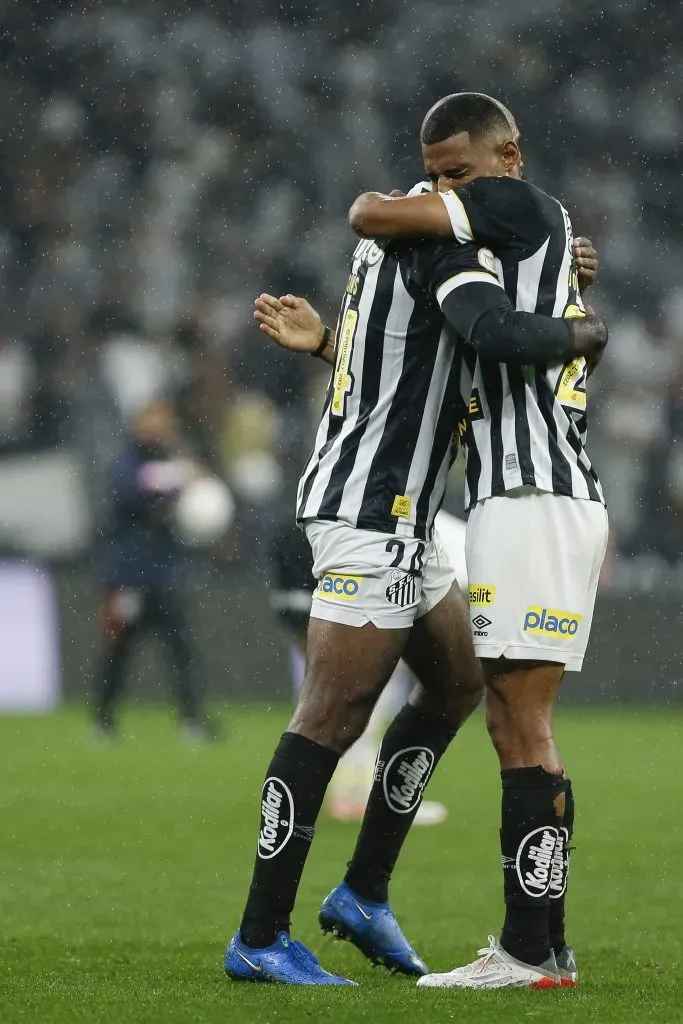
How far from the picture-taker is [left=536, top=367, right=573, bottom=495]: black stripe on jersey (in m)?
3.02

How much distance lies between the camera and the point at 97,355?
40.3 feet

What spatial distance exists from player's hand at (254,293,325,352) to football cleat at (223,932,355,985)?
129 cm

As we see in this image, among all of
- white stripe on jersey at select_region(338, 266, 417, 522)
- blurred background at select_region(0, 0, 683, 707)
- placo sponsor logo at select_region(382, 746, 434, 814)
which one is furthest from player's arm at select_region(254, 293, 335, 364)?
blurred background at select_region(0, 0, 683, 707)

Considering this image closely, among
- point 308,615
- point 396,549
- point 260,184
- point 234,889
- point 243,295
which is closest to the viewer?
point 396,549

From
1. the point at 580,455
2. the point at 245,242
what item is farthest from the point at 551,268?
the point at 245,242

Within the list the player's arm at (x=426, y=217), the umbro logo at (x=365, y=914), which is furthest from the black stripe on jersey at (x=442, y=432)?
the umbro logo at (x=365, y=914)

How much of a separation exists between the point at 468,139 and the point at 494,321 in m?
0.44

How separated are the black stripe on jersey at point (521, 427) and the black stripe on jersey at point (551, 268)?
144 mm

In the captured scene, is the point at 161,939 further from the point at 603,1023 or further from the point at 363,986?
the point at 603,1023

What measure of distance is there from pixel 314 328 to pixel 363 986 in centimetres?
143

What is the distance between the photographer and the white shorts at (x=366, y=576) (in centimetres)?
308

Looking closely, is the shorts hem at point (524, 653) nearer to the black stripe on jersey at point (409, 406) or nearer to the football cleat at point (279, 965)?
the black stripe on jersey at point (409, 406)

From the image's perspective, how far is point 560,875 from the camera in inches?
119

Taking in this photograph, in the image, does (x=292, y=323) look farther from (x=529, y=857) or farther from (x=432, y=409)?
(x=529, y=857)
